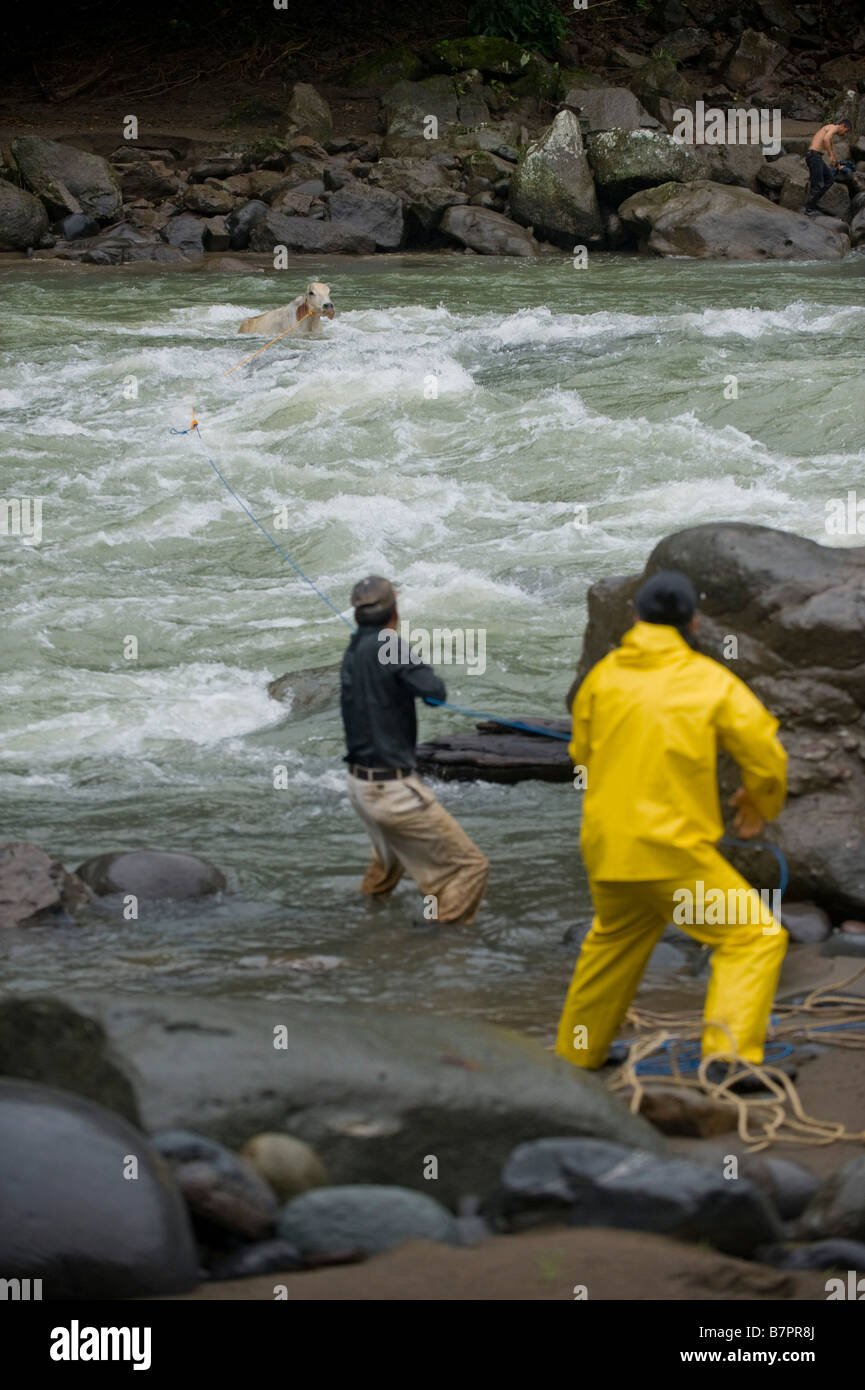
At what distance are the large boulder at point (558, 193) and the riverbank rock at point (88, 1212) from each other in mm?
23248

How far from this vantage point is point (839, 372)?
51.1ft

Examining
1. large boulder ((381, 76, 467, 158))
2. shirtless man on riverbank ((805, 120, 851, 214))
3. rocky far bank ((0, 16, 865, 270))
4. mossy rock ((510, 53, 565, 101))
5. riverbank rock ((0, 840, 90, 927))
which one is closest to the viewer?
riverbank rock ((0, 840, 90, 927))

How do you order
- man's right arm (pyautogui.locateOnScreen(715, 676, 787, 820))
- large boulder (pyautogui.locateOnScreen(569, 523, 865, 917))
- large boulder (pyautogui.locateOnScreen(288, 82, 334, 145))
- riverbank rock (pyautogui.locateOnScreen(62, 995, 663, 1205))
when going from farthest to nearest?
large boulder (pyautogui.locateOnScreen(288, 82, 334, 145)) < large boulder (pyautogui.locateOnScreen(569, 523, 865, 917)) < man's right arm (pyautogui.locateOnScreen(715, 676, 787, 820)) < riverbank rock (pyautogui.locateOnScreen(62, 995, 663, 1205))

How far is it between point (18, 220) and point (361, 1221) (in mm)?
22973

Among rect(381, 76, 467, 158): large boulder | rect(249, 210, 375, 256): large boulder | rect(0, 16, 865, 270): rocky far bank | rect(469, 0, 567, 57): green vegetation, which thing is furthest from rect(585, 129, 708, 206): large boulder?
rect(469, 0, 567, 57): green vegetation

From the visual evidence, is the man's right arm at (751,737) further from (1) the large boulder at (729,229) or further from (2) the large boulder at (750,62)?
(2) the large boulder at (750,62)

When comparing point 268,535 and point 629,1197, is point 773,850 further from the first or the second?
point 268,535

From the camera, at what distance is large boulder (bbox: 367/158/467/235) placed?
25.2 metres

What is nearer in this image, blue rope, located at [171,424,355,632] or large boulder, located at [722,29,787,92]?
blue rope, located at [171,424,355,632]

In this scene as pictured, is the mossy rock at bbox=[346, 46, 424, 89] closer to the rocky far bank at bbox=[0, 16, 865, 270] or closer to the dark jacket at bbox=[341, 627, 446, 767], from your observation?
the rocky far bank at bbox=[0, 16, 865, 270]

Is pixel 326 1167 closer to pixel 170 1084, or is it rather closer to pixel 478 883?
pixel 170 1084

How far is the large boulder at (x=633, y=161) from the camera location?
25234mm

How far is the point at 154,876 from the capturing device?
271 inches

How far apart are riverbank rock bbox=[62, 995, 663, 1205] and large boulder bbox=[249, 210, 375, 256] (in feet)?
71.9
